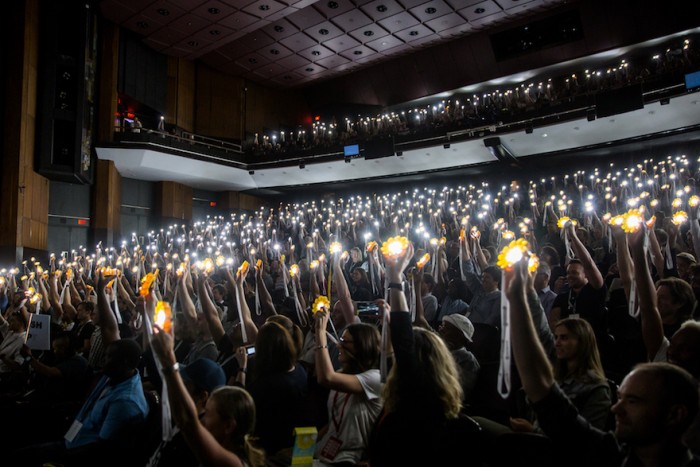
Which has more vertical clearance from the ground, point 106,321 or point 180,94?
point 180,94

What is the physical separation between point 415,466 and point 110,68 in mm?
18796

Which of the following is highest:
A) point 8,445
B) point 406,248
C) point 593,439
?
point 406,248

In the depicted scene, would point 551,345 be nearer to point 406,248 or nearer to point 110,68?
point 406,248

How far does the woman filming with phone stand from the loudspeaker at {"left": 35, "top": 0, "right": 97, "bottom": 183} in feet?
43.7

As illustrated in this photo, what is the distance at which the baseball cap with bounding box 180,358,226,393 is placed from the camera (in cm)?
283

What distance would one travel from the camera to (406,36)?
18.4 meters

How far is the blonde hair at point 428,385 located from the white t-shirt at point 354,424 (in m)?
0.53

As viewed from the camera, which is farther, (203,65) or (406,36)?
(203,65)

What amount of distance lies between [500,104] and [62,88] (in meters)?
13.3

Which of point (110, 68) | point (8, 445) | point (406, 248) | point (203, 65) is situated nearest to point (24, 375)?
point (8, 445)

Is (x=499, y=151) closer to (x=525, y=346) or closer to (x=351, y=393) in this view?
(x=351, y=393)

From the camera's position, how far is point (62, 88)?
43.7 ft

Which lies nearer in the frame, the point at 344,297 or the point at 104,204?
the point at 344,297

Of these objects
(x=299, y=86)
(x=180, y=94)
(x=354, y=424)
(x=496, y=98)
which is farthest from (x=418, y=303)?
(x=299, y=86)
